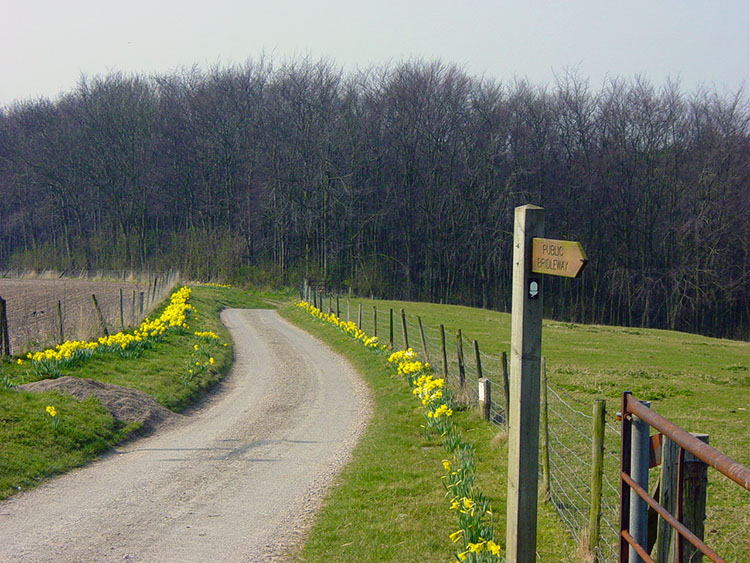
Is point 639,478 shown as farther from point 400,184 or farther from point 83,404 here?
point 400,184

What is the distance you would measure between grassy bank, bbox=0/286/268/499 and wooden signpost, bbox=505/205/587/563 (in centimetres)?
615

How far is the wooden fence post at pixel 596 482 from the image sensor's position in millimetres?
5629

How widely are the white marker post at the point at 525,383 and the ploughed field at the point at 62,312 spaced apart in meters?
14.1

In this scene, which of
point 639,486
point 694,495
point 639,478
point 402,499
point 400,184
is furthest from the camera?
point 400,184

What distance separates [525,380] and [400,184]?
182ft

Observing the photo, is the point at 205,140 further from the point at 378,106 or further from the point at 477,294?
the point at 477,294

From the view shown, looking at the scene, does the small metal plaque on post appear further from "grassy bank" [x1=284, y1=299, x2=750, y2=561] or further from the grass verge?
the grass verge

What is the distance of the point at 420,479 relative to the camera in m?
8.44

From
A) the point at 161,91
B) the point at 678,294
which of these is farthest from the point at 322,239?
the point at 678,294

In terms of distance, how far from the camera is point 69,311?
27.9m

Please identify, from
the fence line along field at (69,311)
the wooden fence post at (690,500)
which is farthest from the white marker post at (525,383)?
the fence line along field at (69,311)

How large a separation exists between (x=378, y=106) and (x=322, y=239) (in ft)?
38.6

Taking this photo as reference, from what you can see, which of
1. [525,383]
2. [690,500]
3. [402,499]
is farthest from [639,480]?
[402,499]

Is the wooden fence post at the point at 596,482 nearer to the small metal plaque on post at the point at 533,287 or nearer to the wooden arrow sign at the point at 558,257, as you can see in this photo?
the small metal plaque on post at the point at 533,287
